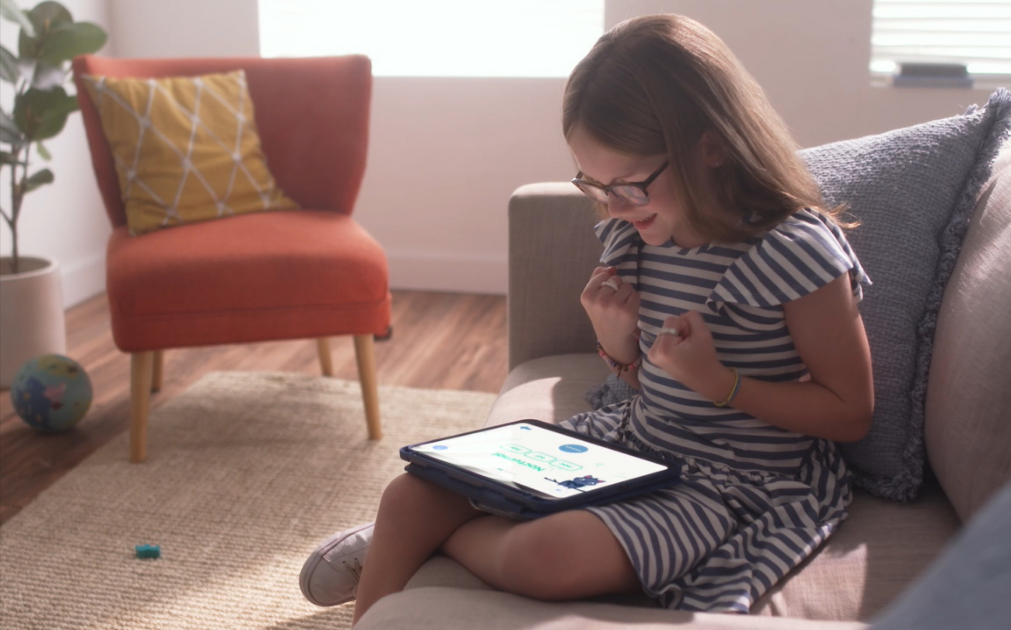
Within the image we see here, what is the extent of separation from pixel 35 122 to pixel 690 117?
1982 mm

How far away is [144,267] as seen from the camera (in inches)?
83.1

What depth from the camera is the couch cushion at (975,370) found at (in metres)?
1.04

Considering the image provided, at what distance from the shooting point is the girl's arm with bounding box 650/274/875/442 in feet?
3.70

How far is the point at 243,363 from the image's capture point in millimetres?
2877

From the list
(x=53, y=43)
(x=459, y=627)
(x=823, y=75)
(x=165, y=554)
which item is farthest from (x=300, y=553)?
(x=823, y=75)

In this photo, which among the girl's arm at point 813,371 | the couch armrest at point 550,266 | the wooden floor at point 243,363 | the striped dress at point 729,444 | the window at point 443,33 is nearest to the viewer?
the striped dress at point 729,444

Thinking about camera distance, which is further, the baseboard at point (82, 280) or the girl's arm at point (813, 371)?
the baseboard at point (82, 280)

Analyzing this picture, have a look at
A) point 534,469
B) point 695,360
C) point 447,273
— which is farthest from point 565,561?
point 447,273

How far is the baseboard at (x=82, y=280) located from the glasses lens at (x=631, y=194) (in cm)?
272

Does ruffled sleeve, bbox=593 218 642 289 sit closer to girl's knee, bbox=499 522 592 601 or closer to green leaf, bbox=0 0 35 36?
girl's knee, bbox=499 522 592 601

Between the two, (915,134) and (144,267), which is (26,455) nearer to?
(144,267)

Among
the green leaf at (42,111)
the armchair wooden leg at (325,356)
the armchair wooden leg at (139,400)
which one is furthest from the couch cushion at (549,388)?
the green leaf at (42,111)

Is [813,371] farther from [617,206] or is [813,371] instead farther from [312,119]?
[312,119]

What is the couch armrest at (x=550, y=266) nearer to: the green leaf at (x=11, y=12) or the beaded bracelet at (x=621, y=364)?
the beaded bracelet at (x=621, y=364)
